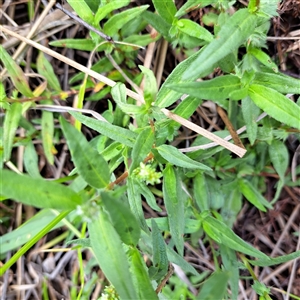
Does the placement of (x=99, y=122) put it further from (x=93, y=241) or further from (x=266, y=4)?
(x=266, y=4)

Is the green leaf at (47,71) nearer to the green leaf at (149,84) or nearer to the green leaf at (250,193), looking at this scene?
the green leaf at (149,84)

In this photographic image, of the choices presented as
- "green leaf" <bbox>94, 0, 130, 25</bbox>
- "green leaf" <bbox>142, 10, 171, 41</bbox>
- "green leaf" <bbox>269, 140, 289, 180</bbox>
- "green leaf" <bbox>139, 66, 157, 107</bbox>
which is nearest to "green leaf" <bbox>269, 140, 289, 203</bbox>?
"green leaf" <bbox>269, 140, 289, 180</bbox>

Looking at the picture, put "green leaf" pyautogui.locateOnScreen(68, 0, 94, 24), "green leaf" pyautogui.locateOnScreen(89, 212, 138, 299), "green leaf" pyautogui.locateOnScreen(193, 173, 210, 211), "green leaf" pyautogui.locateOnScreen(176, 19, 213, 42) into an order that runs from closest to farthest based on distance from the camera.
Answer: "green leaf" pyautogui.locateOnScreen(89, 212, 138, 299) < "green leaf" pyautogui.locateOnScreen(176, 19, 213, 42) < "green leaf" pyautogui.locateOnScreen(68, 0, 94, 24) < "green leaf" pyautogui.locateOnScreen(193, 173, 210, 211)

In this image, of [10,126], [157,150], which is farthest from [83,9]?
[157,150]

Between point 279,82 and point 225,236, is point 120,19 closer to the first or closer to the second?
point 279,82

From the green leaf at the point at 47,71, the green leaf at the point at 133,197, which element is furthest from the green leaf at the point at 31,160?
the green leaf at the point at 133,197

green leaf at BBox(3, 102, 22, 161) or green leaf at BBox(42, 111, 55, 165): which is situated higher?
green leaf at BBox(3, 102, 22, 161)

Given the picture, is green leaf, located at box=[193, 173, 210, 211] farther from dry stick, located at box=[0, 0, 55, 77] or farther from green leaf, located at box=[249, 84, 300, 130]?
dry stick, located at box=[0, 0, 55, 77]
